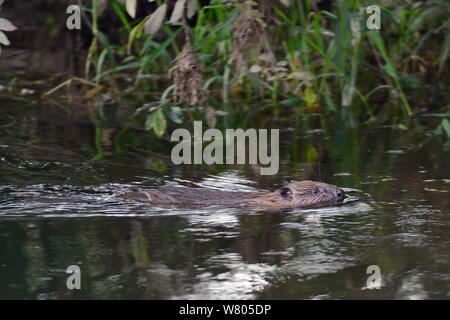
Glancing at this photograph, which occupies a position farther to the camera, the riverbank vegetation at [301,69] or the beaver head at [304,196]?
the riverbank vegetation at [301,69]

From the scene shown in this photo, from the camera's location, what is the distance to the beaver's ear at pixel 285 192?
6344mm

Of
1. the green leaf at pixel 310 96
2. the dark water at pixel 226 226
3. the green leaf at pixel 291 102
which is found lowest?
the dark water at pixel 226 226

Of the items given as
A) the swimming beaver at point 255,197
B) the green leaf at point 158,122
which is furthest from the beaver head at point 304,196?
the green leaf at point 158,122

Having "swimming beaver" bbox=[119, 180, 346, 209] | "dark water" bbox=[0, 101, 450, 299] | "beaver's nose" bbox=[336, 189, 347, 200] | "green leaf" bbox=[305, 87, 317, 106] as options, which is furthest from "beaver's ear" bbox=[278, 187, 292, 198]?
"green leaf" bbox=[305, 87, 317, 106]

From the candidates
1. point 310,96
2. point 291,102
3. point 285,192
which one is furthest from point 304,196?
point 291,102

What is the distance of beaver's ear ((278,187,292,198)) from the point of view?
20.8 ft

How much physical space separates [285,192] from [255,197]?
22cm

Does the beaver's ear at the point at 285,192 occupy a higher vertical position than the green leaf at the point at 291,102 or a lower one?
lower

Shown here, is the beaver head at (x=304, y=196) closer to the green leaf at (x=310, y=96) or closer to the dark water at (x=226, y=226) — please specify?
the dark water at (x=226, y=226)

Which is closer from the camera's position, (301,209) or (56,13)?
(301,209)
